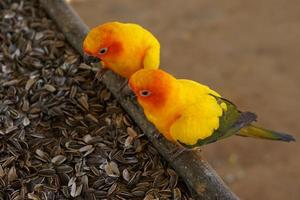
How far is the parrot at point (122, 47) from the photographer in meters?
2.73

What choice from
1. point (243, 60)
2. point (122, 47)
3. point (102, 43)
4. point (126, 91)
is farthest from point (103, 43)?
point (243, 60)

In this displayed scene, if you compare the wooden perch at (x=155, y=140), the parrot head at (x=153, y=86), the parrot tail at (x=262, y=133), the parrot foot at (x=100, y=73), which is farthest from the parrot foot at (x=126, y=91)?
the parrot tail at (x=262, y=133)

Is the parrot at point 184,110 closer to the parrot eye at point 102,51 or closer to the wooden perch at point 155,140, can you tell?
the wooden perch at point 155,140

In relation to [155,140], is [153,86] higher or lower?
higher

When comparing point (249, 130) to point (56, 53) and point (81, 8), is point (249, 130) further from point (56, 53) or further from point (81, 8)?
point (81, 8)

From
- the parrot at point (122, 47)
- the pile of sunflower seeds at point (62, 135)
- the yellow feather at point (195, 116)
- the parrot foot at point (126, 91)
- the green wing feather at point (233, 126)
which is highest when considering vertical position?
the parrot at point (122, 47)

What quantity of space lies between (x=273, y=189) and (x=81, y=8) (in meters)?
3.43

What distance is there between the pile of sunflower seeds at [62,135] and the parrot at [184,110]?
0.23 m

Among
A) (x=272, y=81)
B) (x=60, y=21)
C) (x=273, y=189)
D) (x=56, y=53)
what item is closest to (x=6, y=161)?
(x=56, y=53)

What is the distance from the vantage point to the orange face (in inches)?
107

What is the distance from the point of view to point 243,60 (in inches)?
240

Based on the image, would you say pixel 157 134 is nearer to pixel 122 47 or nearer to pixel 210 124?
→ pixel 210 124

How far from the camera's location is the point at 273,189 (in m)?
4.97

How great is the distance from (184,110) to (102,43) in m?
0.55
